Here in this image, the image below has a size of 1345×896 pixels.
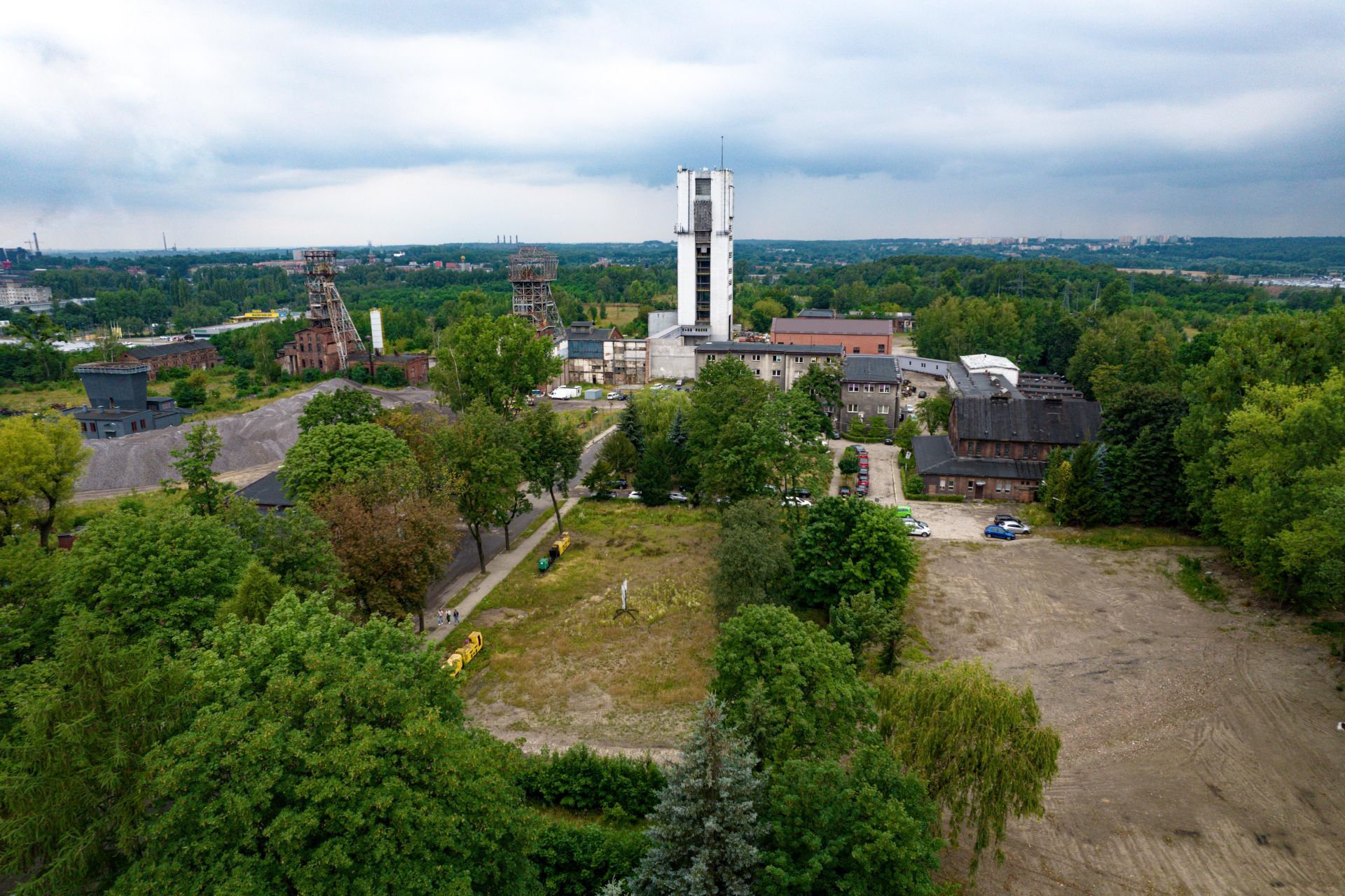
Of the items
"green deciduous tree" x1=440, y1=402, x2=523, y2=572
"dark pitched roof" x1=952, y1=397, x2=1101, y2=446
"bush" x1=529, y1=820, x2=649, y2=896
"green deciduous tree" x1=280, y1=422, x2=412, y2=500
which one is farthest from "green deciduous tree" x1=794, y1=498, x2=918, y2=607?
"dark pitched roof" x1=952, y1=397, x2=1101, y2=446

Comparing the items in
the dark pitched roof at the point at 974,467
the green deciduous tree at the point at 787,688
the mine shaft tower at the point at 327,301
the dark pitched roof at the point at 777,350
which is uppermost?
the mine shaft tower at the point at 327,301

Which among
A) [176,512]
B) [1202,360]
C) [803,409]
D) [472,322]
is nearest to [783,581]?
[803,409]

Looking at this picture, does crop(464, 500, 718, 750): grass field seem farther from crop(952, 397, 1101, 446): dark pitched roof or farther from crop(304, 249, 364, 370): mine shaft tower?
crop(304, 249, 364, 370): mine shaft tower

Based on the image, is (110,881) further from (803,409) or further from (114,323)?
(114,323)

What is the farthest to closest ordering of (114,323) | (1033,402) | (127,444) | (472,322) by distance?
(114,323), (472,322), (127,444), (1033,402)

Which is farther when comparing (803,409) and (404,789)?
(803,409)

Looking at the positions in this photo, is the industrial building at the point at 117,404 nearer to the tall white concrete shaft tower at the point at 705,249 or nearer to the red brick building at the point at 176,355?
the red brick building at the point at 176,355

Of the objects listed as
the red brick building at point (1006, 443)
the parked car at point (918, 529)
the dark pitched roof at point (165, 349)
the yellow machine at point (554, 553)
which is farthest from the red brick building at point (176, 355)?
the red brick building at point (1006, 443)
